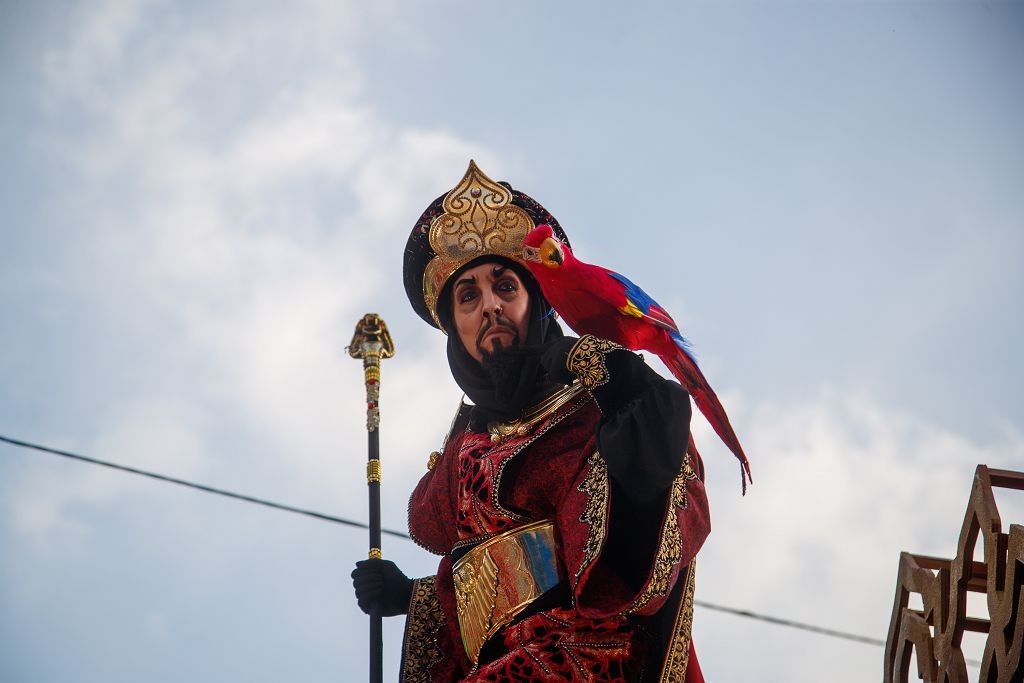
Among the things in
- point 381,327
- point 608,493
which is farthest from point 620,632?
point 381,327

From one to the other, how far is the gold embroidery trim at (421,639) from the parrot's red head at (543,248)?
5.30 feet

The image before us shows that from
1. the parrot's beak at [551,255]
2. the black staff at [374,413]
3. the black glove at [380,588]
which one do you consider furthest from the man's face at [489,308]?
the black glove at [380,588]

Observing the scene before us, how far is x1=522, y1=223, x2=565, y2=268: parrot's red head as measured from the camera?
551cm

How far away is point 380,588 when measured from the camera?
596cm

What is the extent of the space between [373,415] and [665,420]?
224 centimetres

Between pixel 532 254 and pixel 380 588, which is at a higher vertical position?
pixel 532 254

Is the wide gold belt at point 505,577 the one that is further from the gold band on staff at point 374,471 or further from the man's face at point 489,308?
the gold band on staff at point 374,471

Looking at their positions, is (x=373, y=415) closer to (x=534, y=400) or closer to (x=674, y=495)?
(x=534, y=400)

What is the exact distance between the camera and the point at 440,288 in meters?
6.10

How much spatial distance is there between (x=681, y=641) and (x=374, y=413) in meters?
2.18

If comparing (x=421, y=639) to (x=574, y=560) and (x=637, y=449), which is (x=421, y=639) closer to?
(x=574, y=560)

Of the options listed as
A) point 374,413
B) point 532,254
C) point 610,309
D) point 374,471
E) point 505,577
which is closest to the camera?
point 505,577

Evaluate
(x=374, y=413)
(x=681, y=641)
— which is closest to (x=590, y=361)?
(x=681, y=641)

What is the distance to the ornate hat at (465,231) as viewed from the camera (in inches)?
238
